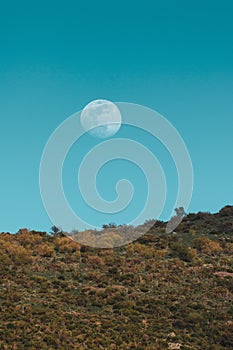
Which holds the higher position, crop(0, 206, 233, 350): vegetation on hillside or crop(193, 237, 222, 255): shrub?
crop(193, 237, 222, 255): shrub

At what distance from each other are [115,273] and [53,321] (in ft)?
42.7

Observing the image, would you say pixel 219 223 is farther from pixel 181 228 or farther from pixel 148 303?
pixel 148 303

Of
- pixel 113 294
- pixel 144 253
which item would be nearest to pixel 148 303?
pixel 113 294

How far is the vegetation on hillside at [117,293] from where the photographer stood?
109ft

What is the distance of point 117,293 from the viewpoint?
41344mm

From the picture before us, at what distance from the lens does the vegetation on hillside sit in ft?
109

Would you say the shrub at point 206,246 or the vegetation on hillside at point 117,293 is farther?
the shrub at point 206,246

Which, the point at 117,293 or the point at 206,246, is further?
the point at 206,246

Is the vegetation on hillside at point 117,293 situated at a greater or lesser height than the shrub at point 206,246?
lesser

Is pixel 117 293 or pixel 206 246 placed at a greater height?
pixel 206 246

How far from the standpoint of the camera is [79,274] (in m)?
46.0

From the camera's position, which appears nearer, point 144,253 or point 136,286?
point 136,286

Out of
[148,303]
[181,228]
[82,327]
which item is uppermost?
[181,228]

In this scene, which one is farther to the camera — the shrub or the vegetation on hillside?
the shrub
